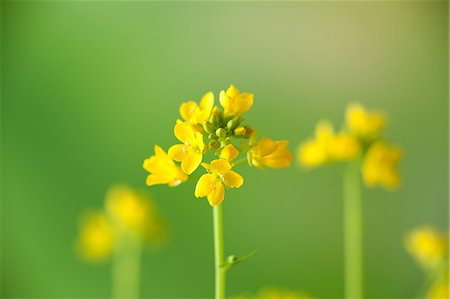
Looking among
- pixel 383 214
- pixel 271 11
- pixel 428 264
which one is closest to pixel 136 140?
pixel 271 11

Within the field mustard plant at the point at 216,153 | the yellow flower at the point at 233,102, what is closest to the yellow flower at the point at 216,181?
the field mustard plant at the point at 216,153

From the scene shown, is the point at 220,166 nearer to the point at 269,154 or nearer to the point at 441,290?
the point at 269,154

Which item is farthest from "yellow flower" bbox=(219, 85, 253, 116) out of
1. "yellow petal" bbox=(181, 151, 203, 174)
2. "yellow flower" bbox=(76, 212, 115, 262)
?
"yellow flower" bbox=(76, 212, 115, 262)

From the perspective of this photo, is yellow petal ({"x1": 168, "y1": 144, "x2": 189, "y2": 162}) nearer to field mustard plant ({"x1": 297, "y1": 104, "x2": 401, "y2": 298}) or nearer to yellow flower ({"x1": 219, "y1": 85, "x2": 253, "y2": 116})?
yellow flower ({"x1": 219, "y1": 85, "x2": 253, "y2": 116})

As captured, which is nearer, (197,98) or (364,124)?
(364,124)

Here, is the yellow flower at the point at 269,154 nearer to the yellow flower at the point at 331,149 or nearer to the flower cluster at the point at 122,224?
the yellow flower at the point at 331,149

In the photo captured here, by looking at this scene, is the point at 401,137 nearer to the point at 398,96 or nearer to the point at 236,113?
the point at 398,96

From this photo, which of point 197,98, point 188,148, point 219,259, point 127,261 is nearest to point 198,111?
point 188,148
